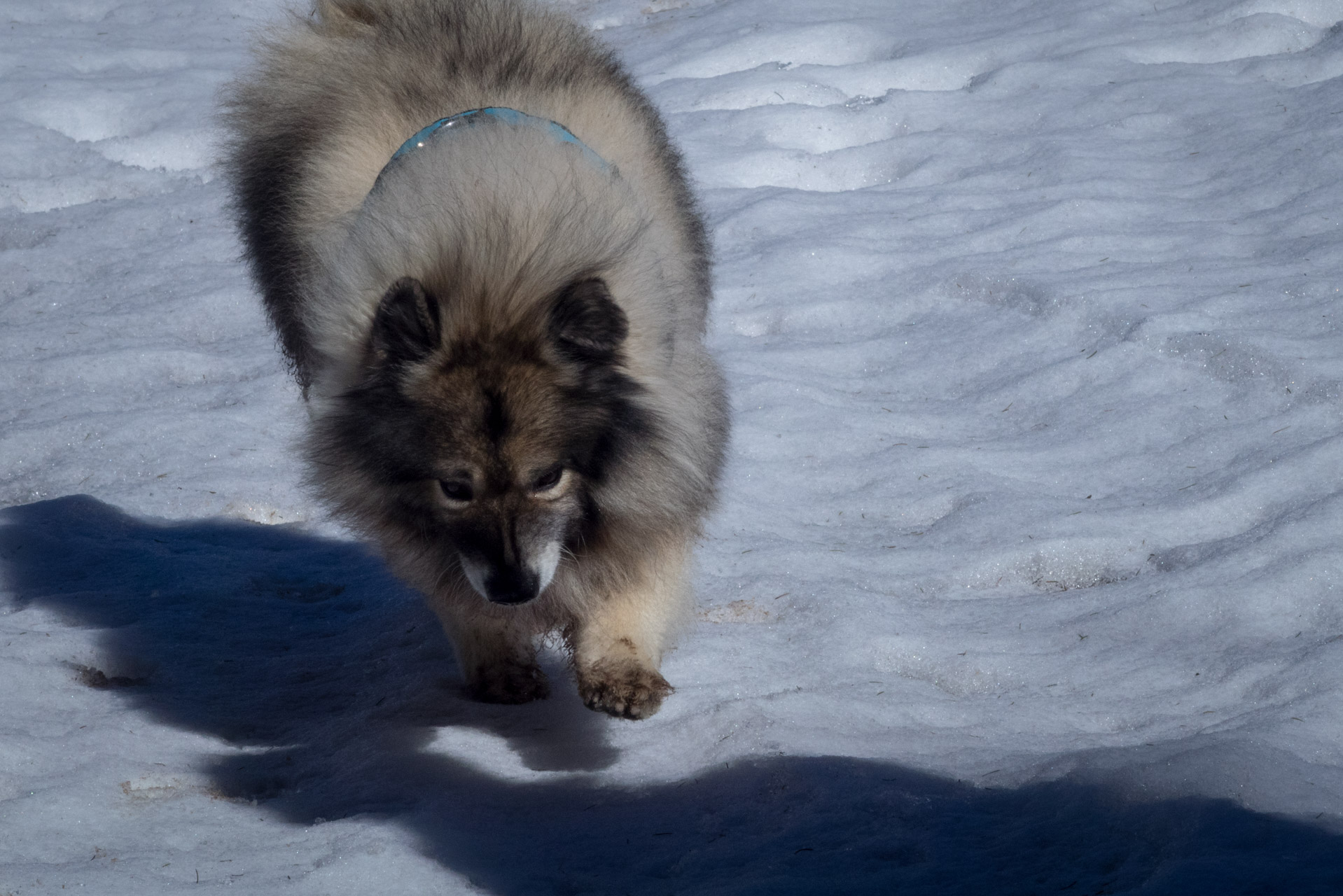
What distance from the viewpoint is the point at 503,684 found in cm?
351

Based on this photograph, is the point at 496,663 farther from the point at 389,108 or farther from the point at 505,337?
the point at 389,108

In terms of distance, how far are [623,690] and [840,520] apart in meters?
1.52

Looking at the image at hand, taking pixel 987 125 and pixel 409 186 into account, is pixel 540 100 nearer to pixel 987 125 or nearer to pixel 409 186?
pixel 409 186

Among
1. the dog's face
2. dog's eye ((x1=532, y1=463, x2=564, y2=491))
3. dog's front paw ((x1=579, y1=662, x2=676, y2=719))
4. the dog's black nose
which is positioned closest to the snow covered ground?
dog's front paw ((x1=579, y1=662, x2=676, y2=719))

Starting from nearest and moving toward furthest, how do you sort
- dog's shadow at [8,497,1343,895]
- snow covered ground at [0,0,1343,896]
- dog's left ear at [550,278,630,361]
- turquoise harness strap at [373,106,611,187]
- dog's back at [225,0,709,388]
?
1. dog's shadow at [8,497,1343,895]
2. snow covered ground at [0,0,1343,896]
3. dog's left ear at [550,278,630,361]
4. turquoise harness strap at [373,106,611,187]
5. dog's back at [225,0,709,388]

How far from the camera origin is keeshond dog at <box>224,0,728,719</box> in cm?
273

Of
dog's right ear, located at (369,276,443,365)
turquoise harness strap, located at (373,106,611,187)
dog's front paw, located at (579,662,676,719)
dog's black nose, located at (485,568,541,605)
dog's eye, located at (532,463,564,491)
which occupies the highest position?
turquoise harness strap, located at (373,106,611,187)

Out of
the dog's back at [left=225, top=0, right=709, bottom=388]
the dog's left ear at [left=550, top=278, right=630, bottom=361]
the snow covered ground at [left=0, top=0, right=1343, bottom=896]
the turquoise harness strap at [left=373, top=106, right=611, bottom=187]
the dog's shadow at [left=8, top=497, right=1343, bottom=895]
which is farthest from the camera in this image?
the dog's back at [left=225, top=0, right=709, bottom=388]

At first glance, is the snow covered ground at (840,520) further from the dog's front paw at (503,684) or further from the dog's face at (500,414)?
the dog's face at (500,414)

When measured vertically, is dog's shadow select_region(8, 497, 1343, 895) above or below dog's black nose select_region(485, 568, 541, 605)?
below

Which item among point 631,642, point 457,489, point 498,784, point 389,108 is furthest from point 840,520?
point 389,108

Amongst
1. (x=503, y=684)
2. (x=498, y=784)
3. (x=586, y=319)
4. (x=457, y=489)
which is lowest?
(x=503, y=684)

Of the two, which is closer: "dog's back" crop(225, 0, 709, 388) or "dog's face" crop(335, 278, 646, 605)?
"dog's face" crop(335, 278, 646, 605)

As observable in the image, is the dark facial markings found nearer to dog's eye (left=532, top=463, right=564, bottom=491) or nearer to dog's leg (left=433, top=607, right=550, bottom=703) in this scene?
dog's eye (left=532, top=463, right=564, bottom=491)
